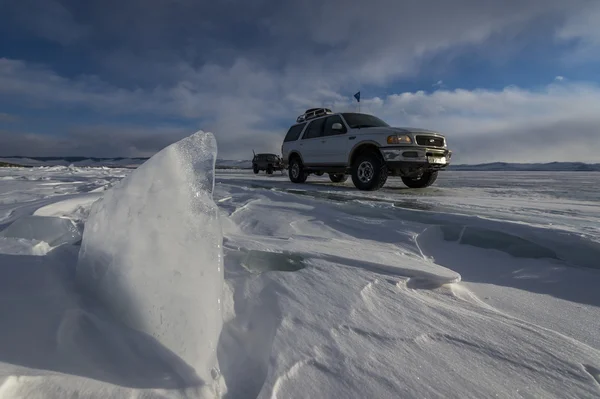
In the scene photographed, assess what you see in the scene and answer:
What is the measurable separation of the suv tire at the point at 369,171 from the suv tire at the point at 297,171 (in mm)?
2239

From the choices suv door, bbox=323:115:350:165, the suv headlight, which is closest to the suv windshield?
suv door, bbox=323:115:350:165

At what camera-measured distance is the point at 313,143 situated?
26.7 feet

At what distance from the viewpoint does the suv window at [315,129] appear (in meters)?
8.02

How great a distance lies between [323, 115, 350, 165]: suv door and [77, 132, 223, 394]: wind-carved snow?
5970 mm

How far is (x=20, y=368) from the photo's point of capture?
2.75 ft

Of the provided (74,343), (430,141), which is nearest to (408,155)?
(430,141)

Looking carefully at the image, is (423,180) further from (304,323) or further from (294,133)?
(304,323)

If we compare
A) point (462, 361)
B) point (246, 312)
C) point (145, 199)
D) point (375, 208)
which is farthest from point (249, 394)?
point (375, 208)

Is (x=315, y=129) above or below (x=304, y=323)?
above

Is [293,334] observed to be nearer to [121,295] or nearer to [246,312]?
[246,312]

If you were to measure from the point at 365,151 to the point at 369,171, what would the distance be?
0.48 m

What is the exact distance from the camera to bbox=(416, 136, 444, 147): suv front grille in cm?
606

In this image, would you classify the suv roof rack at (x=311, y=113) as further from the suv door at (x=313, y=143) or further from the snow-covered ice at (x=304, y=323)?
the snow-covered ice at (x=304, y=323)

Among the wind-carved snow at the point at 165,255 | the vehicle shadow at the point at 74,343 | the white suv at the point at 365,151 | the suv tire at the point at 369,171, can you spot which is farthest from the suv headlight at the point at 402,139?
the vehicle shadow at the point at 74,343
